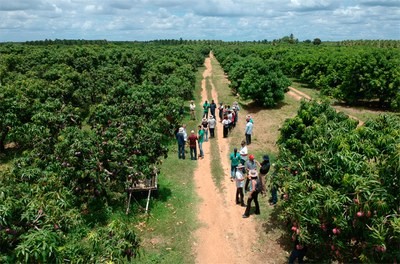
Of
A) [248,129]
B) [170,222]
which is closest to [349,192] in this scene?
[170,222]

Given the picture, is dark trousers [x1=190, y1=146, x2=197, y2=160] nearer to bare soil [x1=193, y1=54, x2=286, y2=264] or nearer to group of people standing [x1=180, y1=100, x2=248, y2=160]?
Answer: group of people standing [x1=180, y1=100, x2=248, y2=160]

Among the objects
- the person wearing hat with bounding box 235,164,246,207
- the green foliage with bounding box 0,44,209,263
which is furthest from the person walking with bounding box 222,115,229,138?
the person wearing hat with bounding box 235,164,246,207

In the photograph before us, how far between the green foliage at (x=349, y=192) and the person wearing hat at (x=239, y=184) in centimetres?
260

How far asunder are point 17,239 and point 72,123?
12.5 metres

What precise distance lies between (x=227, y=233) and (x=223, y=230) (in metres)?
0.25

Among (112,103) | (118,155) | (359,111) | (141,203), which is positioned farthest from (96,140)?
(359,111)

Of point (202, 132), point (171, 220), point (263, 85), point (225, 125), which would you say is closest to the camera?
point (171, 220)

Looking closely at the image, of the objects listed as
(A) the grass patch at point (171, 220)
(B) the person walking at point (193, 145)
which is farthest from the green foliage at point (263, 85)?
(A) the grass patch at point (171, 220)

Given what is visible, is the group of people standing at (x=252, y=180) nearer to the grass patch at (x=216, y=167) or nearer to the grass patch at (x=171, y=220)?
the grass patch at (x=216, y=167)

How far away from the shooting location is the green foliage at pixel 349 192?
718 cm

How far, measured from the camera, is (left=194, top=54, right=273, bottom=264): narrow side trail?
38.2 feet

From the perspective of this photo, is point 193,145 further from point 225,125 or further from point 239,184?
point 239,184

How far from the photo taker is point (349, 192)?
26.4 feet

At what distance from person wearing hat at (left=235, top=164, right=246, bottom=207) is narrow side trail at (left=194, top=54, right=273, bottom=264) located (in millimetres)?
304
